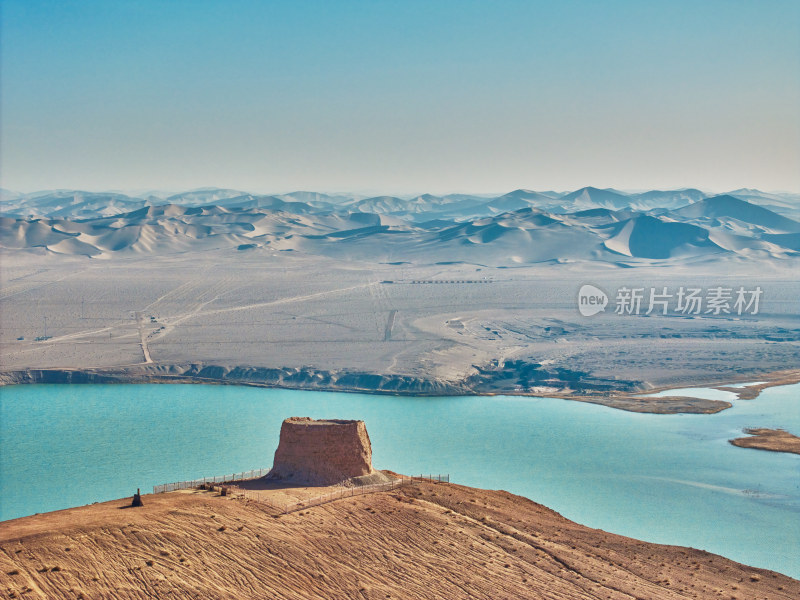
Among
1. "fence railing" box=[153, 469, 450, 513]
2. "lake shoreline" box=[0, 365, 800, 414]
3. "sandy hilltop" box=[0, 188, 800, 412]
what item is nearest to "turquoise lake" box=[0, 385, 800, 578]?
"lake shoreline" box=[0, 365, 800, 414]

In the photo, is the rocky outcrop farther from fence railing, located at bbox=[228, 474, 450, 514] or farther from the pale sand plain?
the pale sand plain

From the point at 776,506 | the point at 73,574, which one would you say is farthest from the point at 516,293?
the point at 73,574

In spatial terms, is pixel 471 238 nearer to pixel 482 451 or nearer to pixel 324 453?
pixel 482 451

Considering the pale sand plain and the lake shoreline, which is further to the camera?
the pale sand plain

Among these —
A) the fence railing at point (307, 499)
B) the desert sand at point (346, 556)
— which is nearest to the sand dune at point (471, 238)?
the fence railing at point (307, 499)

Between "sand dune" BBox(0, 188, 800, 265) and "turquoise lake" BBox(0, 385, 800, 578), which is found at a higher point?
"sand dune" BBox(0, 188, 800, 265)

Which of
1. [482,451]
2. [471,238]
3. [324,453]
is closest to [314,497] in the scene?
[324,453]
